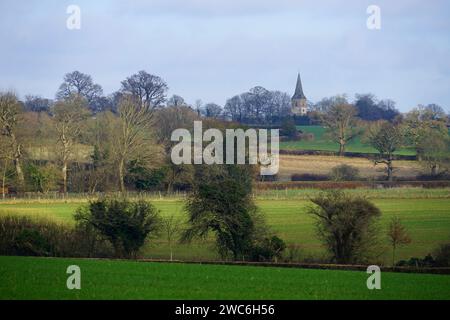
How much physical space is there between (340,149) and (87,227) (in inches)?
2594

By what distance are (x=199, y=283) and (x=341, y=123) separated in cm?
8182

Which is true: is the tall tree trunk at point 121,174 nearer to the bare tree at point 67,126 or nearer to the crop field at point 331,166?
the bare tree at point 67,126

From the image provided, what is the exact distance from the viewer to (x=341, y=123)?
103688 millimetres

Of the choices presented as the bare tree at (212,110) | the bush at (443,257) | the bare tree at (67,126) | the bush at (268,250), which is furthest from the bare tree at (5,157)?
the bare tree at (212,110)

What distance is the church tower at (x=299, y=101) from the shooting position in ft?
550

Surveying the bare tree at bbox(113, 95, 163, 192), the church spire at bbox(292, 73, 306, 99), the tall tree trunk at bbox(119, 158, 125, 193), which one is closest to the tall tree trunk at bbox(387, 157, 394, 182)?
the bare tree at bbox(113, 95, 163, 192)

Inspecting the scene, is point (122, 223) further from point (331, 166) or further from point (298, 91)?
point (298, 91)

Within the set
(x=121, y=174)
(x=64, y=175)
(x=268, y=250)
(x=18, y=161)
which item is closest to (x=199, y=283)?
(x=268, y=250)

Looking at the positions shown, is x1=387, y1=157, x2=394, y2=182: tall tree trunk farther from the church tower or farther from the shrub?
the church tower

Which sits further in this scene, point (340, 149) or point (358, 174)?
point (340, 149)

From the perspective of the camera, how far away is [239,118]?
13275 cm
